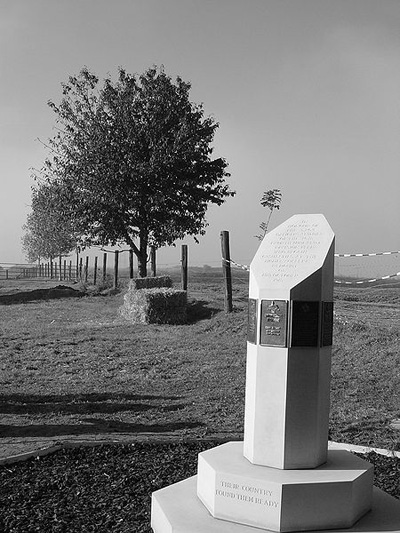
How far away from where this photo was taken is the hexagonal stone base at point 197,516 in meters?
4.69

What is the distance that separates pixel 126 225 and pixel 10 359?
16.0 m

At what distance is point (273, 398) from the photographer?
503cm

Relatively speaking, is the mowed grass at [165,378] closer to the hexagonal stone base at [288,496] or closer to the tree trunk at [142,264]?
the hexagonal stone base at [288,496]

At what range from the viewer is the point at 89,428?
7969 mm

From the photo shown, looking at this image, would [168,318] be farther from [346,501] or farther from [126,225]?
[346,501]

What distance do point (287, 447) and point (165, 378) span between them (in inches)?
260

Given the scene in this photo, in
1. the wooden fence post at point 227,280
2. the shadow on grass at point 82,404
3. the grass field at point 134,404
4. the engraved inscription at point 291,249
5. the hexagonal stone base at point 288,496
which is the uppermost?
the engraved inscription at point 291,249

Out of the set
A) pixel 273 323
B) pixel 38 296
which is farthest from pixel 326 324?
pixel 38 296

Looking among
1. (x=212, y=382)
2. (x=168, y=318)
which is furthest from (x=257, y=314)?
(x=168, y=318)

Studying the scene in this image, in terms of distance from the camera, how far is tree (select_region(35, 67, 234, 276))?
27938 millimetres

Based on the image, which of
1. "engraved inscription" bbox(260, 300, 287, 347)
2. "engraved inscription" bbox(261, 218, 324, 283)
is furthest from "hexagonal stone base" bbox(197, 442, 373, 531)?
"engraved inscription" bbox(261, 218, 324, 283)

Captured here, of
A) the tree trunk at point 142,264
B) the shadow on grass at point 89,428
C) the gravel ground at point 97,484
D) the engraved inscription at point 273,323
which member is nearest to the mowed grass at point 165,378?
the shadow on grass at point 89,428

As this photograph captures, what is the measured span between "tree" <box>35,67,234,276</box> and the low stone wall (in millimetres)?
8360

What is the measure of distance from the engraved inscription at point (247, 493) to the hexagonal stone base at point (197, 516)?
0.58ft
